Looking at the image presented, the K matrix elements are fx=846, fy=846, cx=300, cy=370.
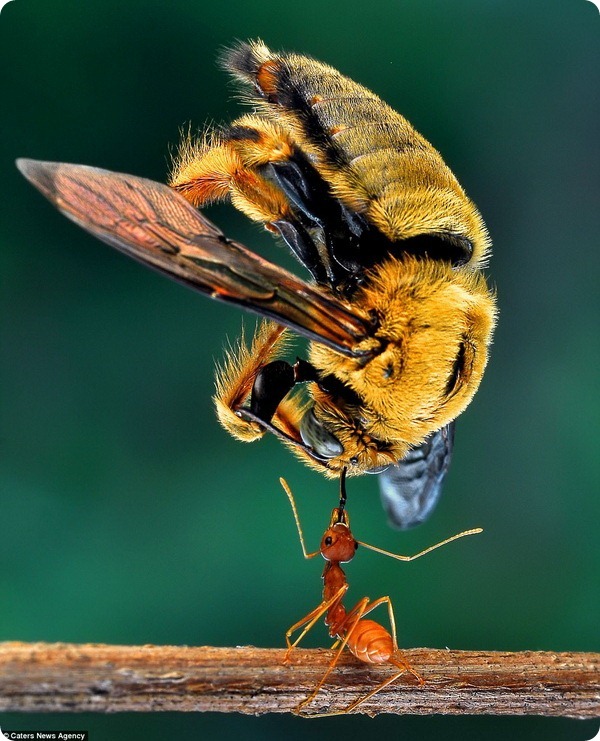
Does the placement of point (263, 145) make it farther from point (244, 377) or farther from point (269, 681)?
point (269, 681)

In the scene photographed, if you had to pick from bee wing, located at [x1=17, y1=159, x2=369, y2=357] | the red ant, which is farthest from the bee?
the red ant

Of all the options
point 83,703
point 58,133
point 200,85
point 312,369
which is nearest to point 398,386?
point 312,369

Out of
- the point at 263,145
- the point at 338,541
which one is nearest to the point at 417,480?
the point at 338,541

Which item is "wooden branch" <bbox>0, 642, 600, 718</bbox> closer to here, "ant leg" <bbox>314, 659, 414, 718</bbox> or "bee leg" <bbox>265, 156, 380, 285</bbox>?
"ant leg" <bbox>314, 659, 414, 718</bbox>

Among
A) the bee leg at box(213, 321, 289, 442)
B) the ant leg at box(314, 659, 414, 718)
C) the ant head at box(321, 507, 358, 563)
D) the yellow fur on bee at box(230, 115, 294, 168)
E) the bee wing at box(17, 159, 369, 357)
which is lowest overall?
the ant leg at box(314, 659, 414, 718)

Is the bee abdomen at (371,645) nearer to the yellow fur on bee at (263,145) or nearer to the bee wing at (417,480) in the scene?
the bee wing at (417,480)

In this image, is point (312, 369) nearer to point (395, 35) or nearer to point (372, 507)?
point (372, 507)
